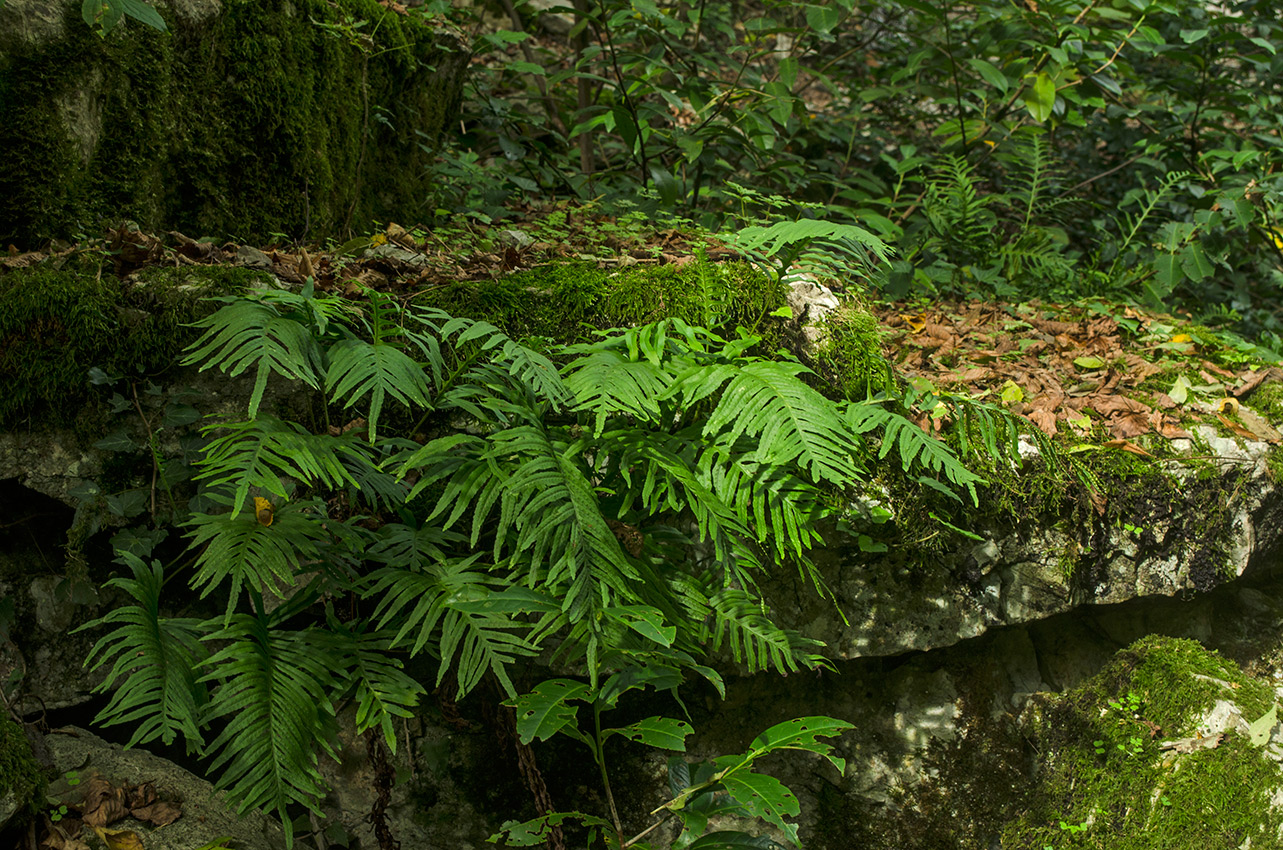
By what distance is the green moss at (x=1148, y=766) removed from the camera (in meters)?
2.66

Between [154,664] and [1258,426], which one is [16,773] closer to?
[154,664]

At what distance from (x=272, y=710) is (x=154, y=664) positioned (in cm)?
33

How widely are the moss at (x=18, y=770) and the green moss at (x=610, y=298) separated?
1.67 m

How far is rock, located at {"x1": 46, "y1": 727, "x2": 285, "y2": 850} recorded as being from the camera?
2238 millimetres

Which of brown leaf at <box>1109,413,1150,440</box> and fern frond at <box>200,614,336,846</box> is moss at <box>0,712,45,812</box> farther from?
brown leaf at <box>1109,413,1150,440</box>

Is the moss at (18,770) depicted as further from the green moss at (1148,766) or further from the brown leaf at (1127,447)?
the brown leaf at (1127,447)

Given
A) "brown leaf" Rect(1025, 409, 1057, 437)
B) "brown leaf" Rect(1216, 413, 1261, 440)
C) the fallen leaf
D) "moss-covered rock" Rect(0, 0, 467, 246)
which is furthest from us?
"brown leaf" Rect(1216, 413, 1261, 440)

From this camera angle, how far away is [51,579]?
Answer: 250 centimetres

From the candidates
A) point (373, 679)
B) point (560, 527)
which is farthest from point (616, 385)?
point (373, 679)

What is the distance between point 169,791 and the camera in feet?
7.72

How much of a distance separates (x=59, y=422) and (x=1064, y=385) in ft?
12.5

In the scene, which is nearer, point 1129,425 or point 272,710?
point 272,710

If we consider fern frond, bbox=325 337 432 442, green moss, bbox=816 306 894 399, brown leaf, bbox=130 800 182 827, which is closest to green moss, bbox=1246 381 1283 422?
green moss, bbox=816 306 894 399

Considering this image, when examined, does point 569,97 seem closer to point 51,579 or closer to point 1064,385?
point 1064,385
